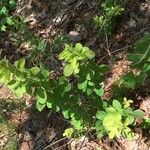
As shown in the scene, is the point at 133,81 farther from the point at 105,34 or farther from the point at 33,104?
the point at 33,104

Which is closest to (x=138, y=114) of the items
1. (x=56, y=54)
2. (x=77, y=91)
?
(x=77, y=91)

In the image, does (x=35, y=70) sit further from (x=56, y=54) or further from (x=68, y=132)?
(x=56, y=54)

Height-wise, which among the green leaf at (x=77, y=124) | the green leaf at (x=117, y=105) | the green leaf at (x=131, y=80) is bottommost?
the green leaf at (x=77, y=124)

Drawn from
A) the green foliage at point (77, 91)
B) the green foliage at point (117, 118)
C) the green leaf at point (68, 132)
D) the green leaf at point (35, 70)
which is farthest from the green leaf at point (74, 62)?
the green leaf at point (68, 132)

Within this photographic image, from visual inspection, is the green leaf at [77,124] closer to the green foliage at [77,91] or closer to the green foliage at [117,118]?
the green foliage at [77,91]

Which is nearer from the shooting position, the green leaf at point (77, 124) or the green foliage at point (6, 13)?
the green leaf at point (77, 124)

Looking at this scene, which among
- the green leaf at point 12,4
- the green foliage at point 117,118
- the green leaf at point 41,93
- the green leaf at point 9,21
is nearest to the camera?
the green leaf at point 41,93
